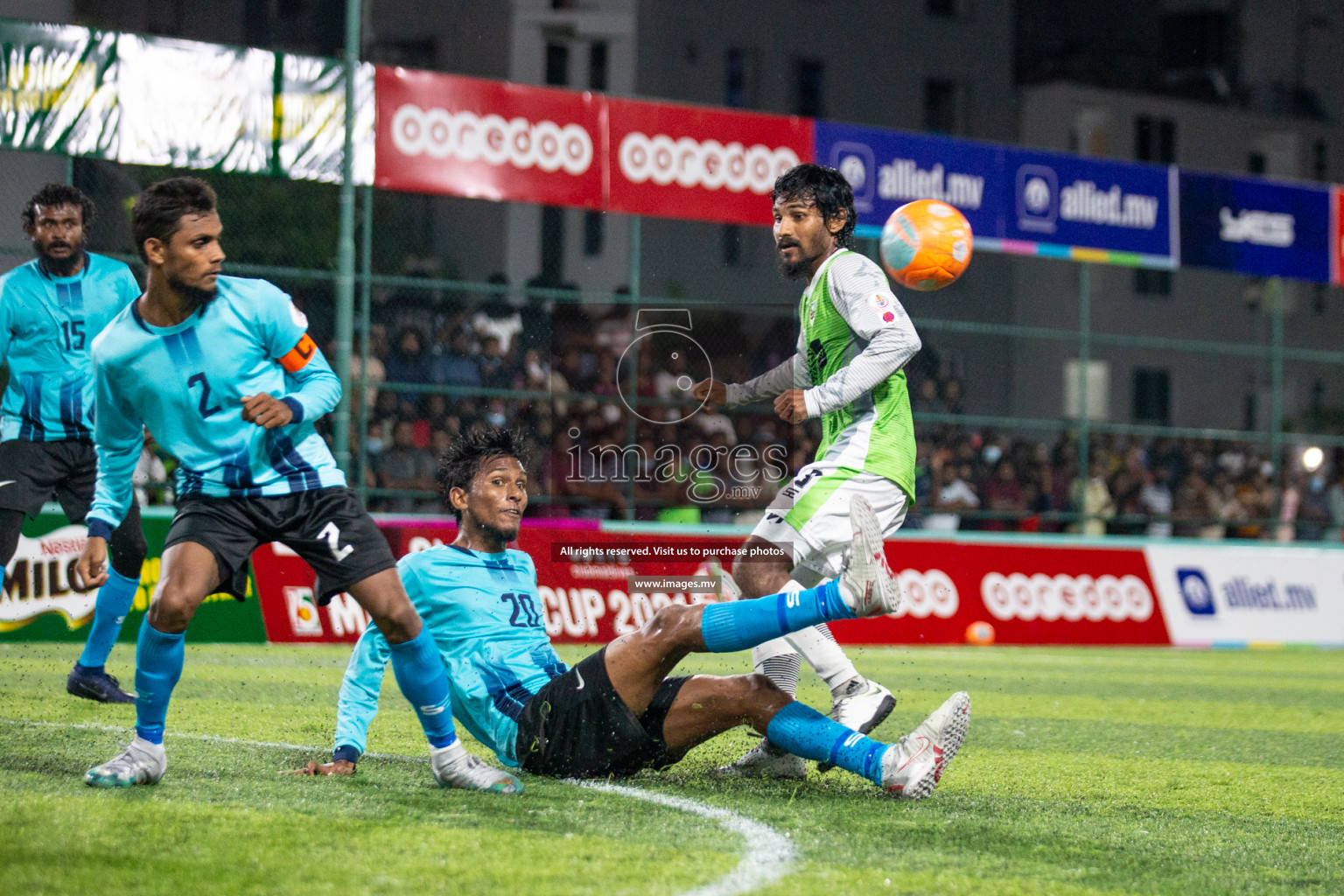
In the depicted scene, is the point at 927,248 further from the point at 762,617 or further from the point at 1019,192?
the point at 1019,192

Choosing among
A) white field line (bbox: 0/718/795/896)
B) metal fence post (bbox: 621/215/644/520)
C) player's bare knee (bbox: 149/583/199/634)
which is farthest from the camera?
metal fence post (bbox: 621/215/644/520)

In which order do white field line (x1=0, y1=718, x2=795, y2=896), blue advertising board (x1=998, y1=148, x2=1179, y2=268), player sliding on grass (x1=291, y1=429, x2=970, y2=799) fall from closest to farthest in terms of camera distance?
1. white field line (x1=0, y1=718, x2=795, y2=896)
2. player sliding on grass (x1=291, y1=429, x2=970, y2=799)
3. blue advertising board (x1=998, y1=148, x2=1179, y2=268)

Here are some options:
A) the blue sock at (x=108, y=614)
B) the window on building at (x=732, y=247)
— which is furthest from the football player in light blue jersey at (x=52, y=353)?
the window on building at (x=732, y=247)

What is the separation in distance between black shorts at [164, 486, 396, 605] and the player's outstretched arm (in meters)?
0.38

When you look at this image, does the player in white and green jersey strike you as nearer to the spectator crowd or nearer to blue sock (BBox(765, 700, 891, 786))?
blue sock (BBox(765, 700, 891, 786))

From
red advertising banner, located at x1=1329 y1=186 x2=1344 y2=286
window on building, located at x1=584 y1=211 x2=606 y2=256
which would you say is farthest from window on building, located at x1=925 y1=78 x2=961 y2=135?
red advertising banner, located at x1=1329 y1=186 x2=1344 y2=286

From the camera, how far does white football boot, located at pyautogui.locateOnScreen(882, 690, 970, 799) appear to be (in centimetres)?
469

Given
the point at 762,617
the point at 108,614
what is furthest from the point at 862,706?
the point at 108,614

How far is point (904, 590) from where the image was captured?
13758mm

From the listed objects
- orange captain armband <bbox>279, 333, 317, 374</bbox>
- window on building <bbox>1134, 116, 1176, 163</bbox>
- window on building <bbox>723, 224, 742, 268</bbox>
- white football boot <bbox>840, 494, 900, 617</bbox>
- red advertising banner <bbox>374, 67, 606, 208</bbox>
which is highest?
window on building <bbox>1134, 116, 1176, 163</bbox>

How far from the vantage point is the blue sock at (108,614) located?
Result: 666cm

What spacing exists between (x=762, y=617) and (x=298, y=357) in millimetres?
1659

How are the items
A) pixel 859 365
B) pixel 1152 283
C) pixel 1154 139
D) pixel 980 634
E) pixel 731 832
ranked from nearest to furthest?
pixel 731 832 → pixel 859 365 → pixel 980 634 → pixel 1152 283 → pixel 1154 139

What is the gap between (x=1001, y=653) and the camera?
1335 centimetres
